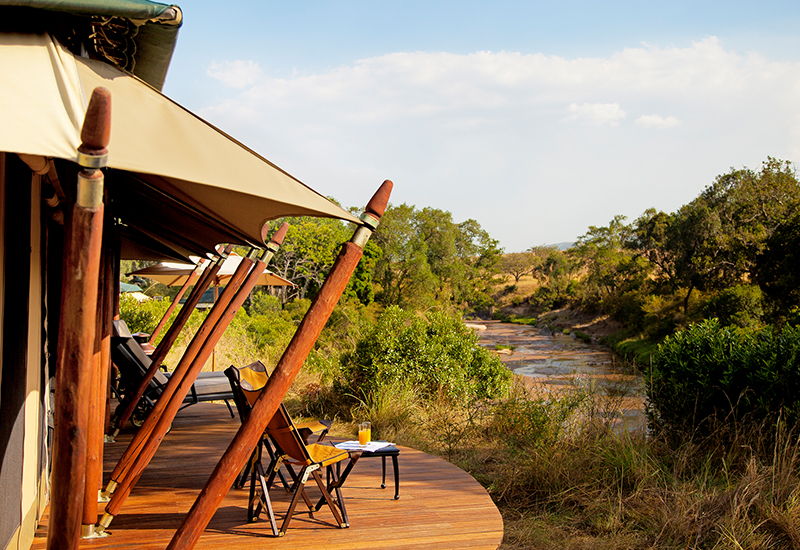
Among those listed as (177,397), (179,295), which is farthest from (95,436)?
(179,295)

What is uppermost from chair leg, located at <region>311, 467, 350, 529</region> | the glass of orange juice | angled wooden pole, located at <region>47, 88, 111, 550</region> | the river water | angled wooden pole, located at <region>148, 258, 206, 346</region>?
angled wooden pole, located at <region>47, 88, 111, 550</region>

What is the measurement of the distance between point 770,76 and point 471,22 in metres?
6.05

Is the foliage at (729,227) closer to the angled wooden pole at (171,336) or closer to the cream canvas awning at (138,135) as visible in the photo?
the angled wooden pole at (171,336)

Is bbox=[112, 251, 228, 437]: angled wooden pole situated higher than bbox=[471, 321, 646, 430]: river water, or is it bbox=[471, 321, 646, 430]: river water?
bbox=[112, 251, 228, 437]: angled wooden pole

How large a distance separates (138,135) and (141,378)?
4483 mm

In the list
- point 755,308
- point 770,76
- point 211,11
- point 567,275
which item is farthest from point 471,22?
point 567,275

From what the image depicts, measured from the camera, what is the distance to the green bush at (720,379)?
194 inches

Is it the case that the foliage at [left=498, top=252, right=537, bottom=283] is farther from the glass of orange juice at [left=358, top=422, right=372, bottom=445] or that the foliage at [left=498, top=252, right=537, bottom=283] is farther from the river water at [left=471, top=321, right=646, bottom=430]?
the glass of orange juice at [left=358, top=422, right=372, bottom=445]

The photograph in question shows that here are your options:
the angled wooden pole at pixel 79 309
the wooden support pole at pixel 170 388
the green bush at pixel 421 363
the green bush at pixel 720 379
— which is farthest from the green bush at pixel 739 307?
the angled wooden pole at pixel 79 309

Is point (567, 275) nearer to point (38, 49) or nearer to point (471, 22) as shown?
point (471, 22)

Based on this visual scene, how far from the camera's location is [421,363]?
753cm

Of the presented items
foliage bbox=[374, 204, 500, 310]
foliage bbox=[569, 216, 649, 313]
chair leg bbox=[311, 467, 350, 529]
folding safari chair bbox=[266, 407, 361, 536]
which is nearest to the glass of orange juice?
folding safari chair bbox=[266, 407, 361, 536]

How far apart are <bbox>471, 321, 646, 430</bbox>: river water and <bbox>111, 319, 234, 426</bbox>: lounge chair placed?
372 centimetres

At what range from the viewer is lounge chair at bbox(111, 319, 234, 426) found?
17.5 ft
